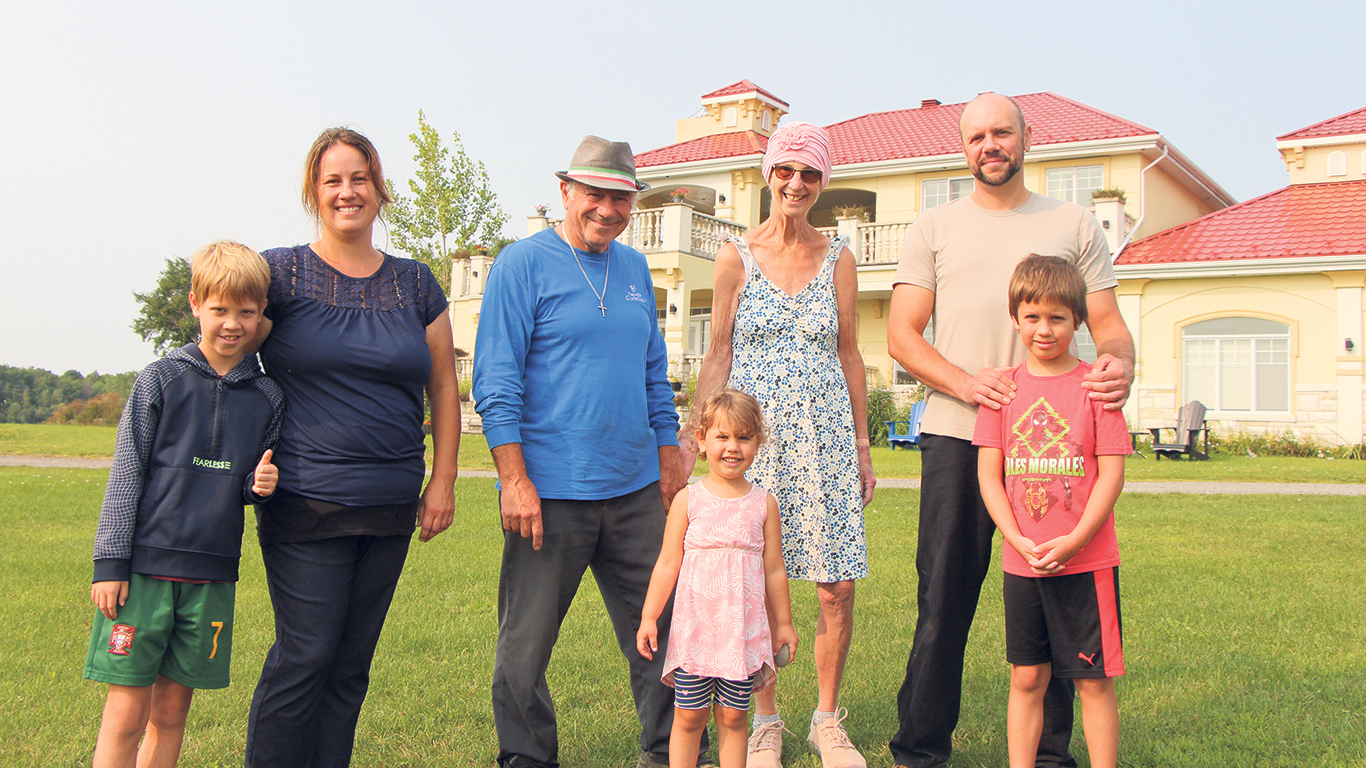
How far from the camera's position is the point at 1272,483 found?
1355 centimetres

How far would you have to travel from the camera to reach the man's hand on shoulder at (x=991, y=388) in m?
3.26

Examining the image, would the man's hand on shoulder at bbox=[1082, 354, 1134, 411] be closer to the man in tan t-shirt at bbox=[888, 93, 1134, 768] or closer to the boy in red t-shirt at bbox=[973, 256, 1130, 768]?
the boy in red t-shirt at bbox=[973, 256, 1130, 768]

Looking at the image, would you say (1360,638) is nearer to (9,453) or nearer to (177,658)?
(177,658)

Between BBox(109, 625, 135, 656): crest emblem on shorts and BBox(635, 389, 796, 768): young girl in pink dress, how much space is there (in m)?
1.52

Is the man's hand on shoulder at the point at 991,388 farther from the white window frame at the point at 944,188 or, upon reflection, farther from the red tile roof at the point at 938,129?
the white window frame at the point at 944,188

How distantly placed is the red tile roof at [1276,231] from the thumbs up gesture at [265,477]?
2104 cm

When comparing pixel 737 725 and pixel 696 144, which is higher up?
pixel 696 144

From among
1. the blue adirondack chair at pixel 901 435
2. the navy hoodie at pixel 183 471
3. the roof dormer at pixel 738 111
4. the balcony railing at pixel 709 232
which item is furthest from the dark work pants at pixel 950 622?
the roof dormer at pixel 738 111

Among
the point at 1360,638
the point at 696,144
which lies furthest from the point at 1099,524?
the point at 696,144

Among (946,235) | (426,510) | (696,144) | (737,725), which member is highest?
(696,144)

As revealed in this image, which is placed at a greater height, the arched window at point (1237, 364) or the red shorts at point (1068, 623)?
the arched window at point (1237, 364)

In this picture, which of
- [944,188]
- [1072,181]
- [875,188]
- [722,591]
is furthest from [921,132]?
[722,591]

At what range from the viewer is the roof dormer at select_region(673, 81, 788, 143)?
2834cm

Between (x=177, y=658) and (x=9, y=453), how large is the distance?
1934 cm
